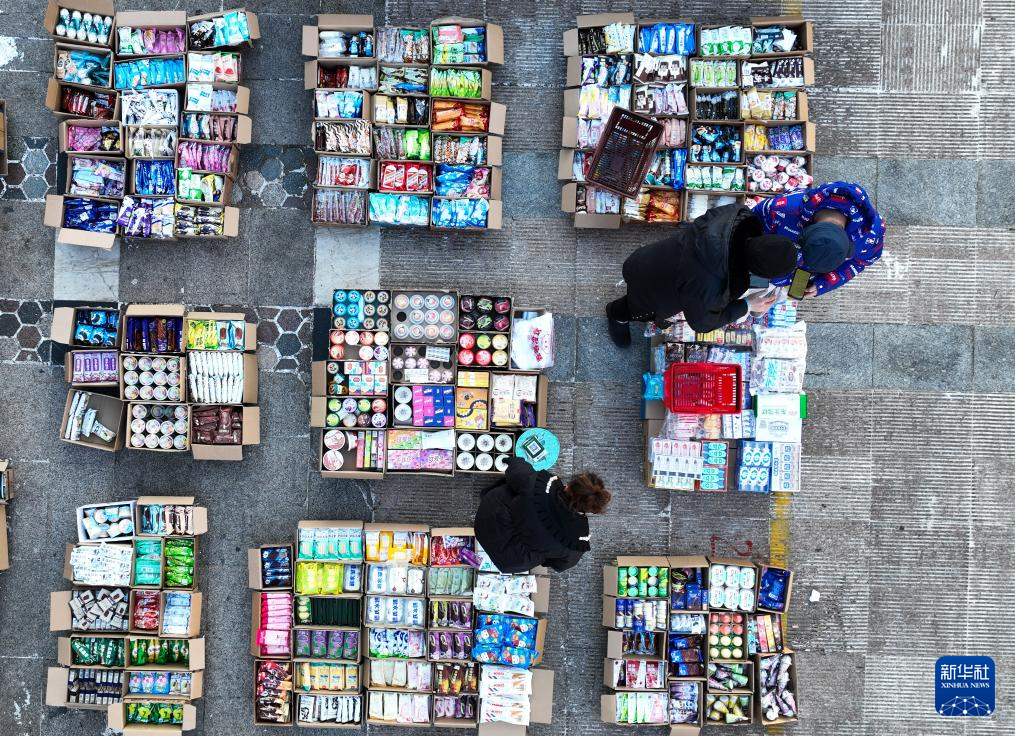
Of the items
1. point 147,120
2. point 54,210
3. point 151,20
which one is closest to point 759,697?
point 147,120

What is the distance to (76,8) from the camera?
6.73 meters

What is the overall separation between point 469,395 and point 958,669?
5.52 m

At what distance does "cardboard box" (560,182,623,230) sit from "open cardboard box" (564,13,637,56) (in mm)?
1289

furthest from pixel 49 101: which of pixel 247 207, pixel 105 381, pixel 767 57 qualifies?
pixel 767 57

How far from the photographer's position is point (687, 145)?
6551mm

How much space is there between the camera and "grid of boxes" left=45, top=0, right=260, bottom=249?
21.9 ft

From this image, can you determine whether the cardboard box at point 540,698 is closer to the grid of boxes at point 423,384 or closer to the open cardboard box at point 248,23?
the grid of boxes at point 423,384

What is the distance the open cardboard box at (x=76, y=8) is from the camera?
6.60 m

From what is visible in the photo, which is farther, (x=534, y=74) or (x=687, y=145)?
(x=534, y=74)

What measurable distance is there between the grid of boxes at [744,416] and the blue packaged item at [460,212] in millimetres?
2057

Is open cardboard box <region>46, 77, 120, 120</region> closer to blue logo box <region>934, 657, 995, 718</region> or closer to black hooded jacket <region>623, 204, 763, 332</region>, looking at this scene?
black hooded jacket <region>623, 204, 763, 332</region>

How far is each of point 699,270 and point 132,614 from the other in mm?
5990

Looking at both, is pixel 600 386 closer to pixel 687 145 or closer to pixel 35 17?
pixel 687 145

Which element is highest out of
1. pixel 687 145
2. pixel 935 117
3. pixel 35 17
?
pixel 35 17
